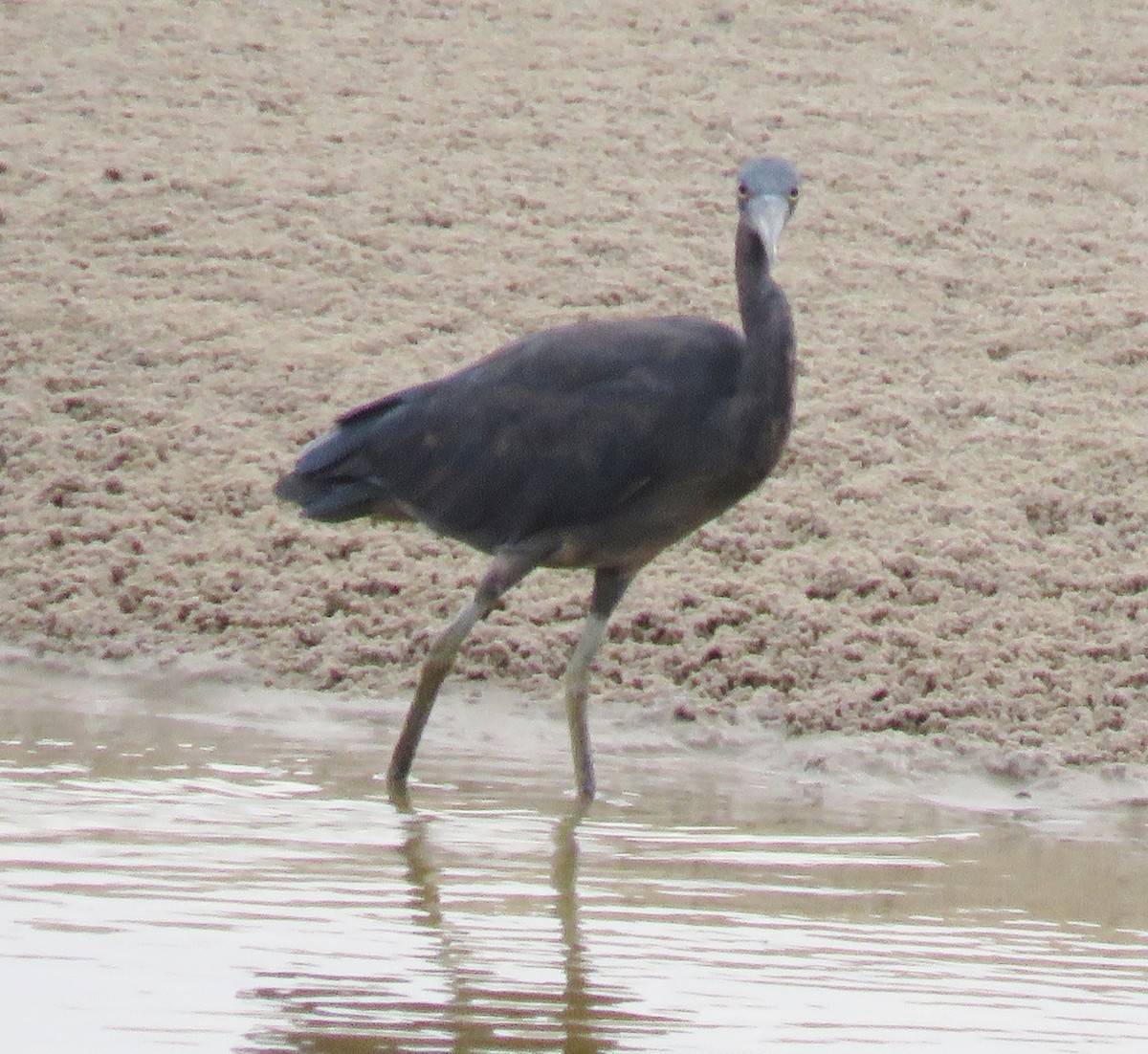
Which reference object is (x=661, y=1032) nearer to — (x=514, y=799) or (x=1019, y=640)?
(x=514, y=799)

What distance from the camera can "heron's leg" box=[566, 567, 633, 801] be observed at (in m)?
6.37

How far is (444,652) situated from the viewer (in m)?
6.59

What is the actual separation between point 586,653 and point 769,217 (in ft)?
4.07

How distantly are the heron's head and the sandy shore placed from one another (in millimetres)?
1404

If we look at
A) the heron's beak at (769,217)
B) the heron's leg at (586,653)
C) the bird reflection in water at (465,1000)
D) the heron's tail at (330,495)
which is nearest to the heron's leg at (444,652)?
the heron's leg at (586,653)

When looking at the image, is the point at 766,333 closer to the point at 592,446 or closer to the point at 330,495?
the point at 592,446

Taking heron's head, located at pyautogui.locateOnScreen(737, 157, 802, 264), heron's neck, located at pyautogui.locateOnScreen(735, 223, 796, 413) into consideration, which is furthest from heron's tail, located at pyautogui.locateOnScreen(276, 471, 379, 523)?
heron's head, located at pyautogui.locateOnScreen(737, 157, 802, 264)

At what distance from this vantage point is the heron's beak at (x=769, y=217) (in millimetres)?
6316

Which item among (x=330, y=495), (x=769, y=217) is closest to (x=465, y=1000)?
(x=769, y=217)

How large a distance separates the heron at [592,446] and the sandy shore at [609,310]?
81 centimetres

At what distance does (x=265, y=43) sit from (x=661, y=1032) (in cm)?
1004

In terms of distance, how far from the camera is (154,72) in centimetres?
1280

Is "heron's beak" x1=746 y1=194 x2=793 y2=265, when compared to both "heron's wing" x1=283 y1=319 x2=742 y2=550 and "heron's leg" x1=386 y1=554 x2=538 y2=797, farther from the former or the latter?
"heron's leg" x1=386 y1=554 x2=538 y2=797

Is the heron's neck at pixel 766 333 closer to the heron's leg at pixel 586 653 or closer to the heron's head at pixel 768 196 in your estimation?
the heron's head at pixel 768 196
